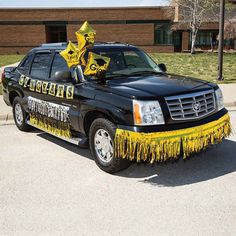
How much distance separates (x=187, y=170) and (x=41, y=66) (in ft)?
10.6

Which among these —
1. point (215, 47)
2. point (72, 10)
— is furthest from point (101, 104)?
point (215, 47)

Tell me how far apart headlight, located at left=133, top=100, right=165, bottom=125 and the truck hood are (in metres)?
0.10

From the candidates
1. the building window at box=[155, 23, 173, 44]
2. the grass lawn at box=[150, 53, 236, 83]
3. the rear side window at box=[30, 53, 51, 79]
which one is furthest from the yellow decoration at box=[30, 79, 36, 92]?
the building window at box=[155, 23, 173, 44]

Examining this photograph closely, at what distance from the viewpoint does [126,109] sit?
15.3 ft

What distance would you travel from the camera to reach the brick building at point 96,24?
45.5 metres

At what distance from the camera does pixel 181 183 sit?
4.74 m

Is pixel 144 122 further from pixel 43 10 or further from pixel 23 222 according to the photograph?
pixel 43 10

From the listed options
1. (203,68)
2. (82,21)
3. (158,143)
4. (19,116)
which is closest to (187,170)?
(158,143)

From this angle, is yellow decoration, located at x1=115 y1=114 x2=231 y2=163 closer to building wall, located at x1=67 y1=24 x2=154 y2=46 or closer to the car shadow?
the car shadow

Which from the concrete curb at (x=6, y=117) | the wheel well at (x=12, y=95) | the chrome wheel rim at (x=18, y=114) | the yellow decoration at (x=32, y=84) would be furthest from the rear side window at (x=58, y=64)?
the concrete curb at (x=6, y=117)

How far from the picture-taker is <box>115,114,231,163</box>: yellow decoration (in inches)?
178

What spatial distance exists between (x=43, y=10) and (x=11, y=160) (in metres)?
43.0

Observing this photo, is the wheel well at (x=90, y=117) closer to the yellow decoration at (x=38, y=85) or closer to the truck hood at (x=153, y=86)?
the truck hood at (x=153, y=86)

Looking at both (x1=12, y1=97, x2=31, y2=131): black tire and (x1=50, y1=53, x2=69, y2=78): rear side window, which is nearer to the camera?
(x1=50, y1=53, x2=69, y2=78): rear side window
